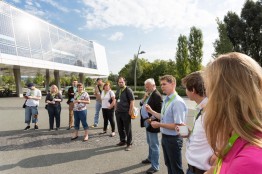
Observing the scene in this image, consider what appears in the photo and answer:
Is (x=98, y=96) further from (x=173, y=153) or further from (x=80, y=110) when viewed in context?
(x=173, y=153)

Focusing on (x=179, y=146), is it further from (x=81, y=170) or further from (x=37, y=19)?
(x=37, y=19)

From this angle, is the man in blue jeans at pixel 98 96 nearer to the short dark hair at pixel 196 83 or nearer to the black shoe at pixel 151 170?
the black shoe at pixel 151 170

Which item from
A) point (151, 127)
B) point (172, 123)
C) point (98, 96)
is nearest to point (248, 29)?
point (98, 96)

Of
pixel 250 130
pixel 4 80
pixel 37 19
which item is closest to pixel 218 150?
pixel 250 130

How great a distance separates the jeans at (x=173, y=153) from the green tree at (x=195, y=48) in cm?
3586

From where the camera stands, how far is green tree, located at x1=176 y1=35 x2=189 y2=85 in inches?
1614

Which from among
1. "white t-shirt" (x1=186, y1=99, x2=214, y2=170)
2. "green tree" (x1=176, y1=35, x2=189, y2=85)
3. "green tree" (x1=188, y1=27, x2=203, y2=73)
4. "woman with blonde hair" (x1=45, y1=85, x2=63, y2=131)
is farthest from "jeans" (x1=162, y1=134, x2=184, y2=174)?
"green tree" (x1=176, y1=35, x2=189, y2=85)

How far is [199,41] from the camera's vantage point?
3991 centimetres

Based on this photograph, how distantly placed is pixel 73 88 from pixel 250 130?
890cm

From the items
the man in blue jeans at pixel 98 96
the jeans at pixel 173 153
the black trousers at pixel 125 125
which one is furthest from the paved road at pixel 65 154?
the jeans at pixel 173 153

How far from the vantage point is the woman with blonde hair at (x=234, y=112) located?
0.92 meters

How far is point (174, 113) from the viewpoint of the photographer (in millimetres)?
3410

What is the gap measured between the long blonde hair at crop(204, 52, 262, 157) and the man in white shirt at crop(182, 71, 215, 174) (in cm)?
123

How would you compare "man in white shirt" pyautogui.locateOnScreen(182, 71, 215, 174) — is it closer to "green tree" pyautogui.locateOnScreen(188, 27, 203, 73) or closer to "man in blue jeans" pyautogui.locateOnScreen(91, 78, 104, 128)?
"man in blue jeans" pyautogui.locateOnScreen(91, 78, 104, 128)
